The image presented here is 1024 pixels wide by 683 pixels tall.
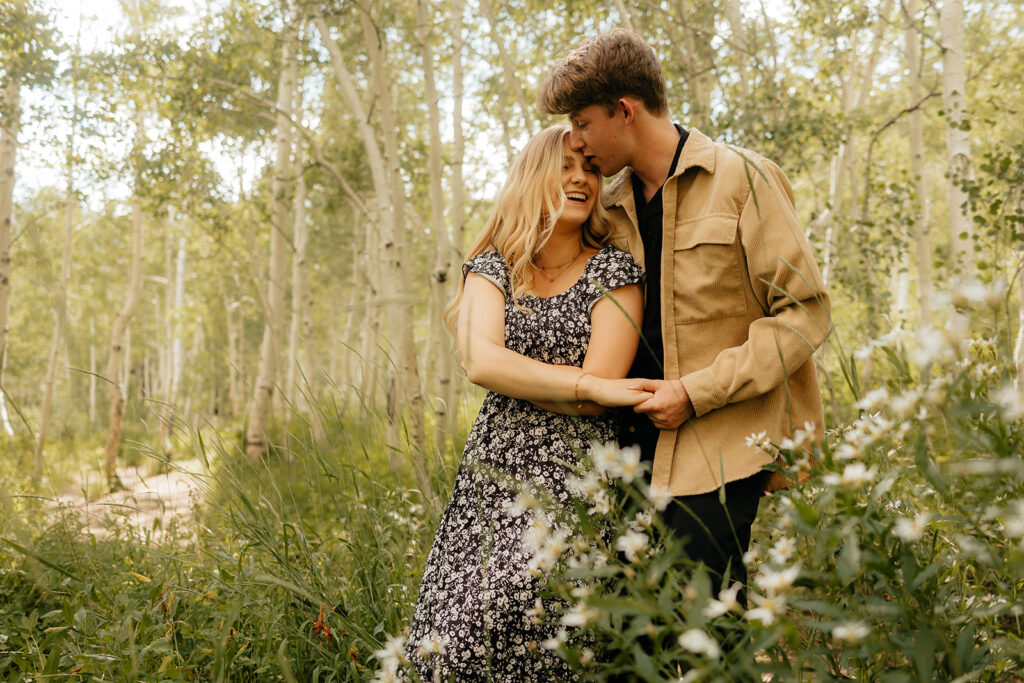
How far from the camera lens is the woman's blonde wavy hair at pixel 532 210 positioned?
2.26 m

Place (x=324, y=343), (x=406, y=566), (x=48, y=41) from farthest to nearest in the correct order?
(x=324, y=343) → (x=48, y=41) → (x=406, y=566)

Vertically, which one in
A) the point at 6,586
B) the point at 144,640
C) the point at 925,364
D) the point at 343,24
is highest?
the point at 343,24

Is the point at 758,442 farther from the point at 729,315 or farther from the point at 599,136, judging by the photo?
the point at 599,136

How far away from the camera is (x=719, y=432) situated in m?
2.05

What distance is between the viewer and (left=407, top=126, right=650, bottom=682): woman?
1933 millimetres

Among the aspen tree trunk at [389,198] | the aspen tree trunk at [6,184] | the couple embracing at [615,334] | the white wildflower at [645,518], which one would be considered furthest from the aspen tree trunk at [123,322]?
the white wildflower at [645,518]

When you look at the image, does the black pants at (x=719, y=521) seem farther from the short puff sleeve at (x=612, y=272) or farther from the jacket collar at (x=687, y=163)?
the jacket collar at (x=687, y=163)

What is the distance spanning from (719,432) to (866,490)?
2.11ft

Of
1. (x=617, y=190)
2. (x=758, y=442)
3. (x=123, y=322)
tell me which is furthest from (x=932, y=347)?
(x=123, y=322)

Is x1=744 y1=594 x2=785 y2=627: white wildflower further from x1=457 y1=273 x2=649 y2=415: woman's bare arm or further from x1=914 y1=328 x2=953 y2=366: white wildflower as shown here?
x1=457 y1=273 x2=649 y2=415: woman's bare arm

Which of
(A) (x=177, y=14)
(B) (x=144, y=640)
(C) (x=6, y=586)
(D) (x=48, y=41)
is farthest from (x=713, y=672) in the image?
(A) (x=177, y=14)

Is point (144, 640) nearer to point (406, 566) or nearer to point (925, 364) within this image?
point (406, 566)

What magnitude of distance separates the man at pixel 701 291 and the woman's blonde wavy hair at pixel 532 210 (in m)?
0.07

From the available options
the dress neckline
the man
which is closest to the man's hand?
the man
